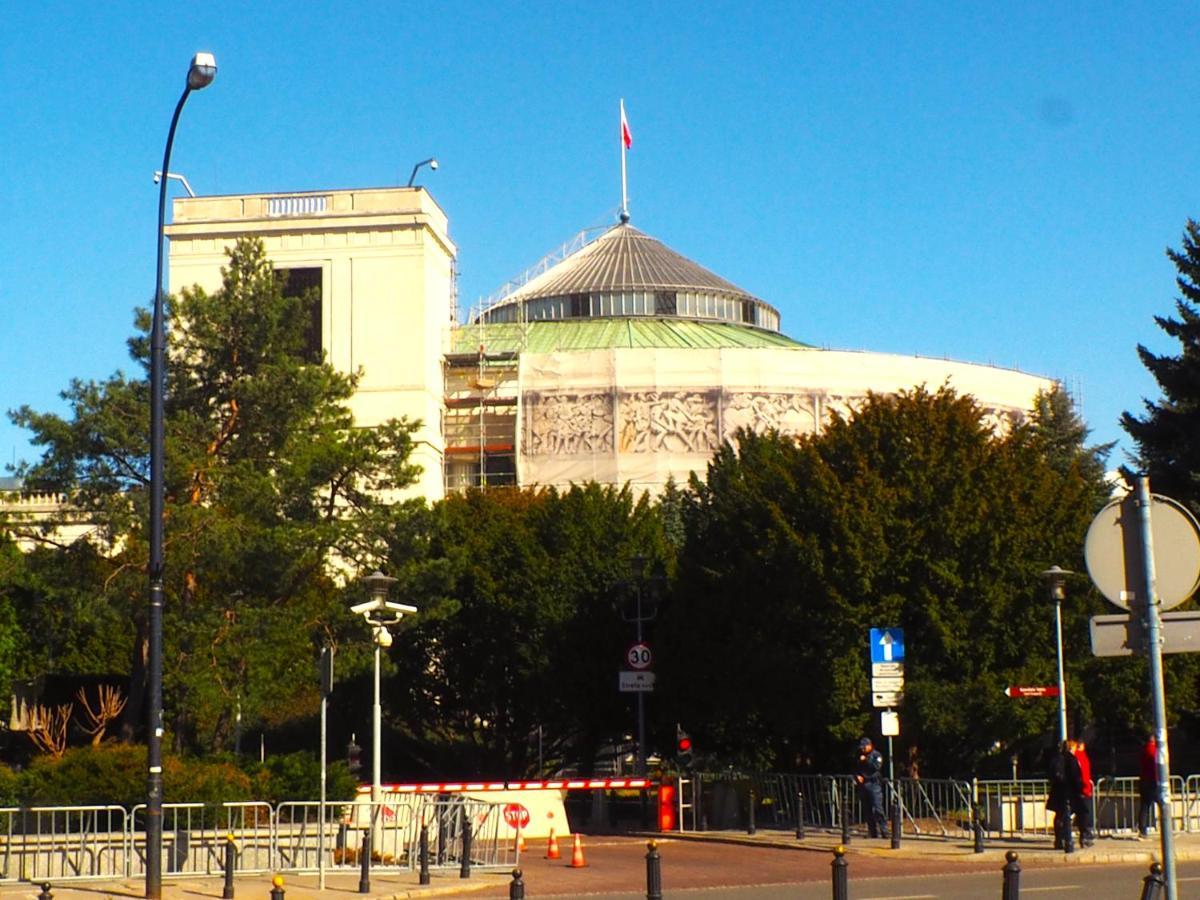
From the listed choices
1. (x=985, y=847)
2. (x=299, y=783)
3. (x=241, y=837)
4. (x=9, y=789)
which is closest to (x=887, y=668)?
(x=985, y=847)

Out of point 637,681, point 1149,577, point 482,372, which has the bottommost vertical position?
point 1149,577

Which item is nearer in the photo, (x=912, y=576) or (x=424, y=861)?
(x=424, y=861)

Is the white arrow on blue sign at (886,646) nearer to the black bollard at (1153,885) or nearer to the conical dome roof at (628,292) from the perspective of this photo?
the black bollard at (1153,885)

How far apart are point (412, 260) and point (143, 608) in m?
43.1

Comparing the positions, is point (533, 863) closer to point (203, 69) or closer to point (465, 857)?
point (465, 857)

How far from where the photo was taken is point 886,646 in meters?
28.4

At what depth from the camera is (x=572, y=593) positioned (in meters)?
48.6

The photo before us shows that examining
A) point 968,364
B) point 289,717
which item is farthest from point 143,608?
point 968,364

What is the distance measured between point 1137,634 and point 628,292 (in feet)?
285

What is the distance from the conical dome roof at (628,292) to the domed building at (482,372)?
31.7 feet

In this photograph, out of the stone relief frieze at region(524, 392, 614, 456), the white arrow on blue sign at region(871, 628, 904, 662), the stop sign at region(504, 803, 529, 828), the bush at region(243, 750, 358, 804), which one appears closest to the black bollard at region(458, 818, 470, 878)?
the stop sign at region(504, 803, 529, 828)

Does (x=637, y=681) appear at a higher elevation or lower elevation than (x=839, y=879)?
higher

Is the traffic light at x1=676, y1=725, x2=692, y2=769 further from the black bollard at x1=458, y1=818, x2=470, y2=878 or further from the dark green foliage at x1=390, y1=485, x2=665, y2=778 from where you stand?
the black bollard at x1=458, y1=818, x2=470, y2=878

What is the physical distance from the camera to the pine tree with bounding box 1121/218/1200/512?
147 ft
